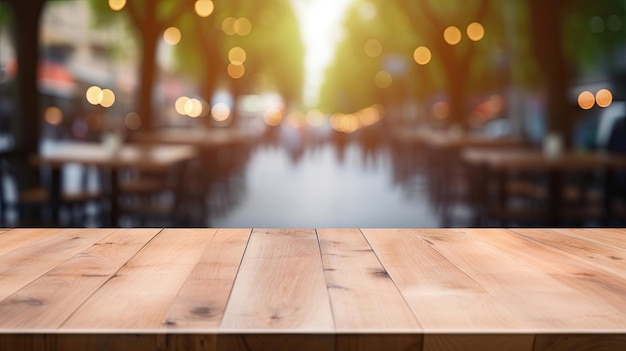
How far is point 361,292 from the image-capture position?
4.45 ft

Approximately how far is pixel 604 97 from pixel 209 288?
730 inches

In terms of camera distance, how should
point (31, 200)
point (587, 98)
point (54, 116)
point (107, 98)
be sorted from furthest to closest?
point (107, 98)
point (54, 116)
point (587, 98)
point (31, 200)

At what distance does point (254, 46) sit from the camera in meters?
19.0

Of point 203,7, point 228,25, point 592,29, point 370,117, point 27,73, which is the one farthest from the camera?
point 370,117

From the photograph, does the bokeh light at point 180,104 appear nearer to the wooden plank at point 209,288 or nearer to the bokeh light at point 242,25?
the bokeh light at point 242,25

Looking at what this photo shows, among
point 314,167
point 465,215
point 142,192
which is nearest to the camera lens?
point 142,192

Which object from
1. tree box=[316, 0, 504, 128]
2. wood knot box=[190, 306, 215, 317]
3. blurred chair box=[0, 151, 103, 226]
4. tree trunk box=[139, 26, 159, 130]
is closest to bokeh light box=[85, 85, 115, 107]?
tree box=[316, 0, 504, 128]

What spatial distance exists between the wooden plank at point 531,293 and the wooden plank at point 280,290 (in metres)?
0.32

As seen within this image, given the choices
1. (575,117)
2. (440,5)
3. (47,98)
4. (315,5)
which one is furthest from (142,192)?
(47,98)

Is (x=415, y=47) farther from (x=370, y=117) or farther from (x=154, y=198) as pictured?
(x=154, y=198)

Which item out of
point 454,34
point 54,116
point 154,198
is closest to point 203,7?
point 154,198

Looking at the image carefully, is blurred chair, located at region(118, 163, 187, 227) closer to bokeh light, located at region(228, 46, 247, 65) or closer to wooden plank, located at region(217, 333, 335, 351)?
wooden plank, located at region(217, 333, 335, 351)

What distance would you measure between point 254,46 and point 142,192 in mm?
12998

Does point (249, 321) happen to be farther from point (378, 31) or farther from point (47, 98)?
point (47, 98)
